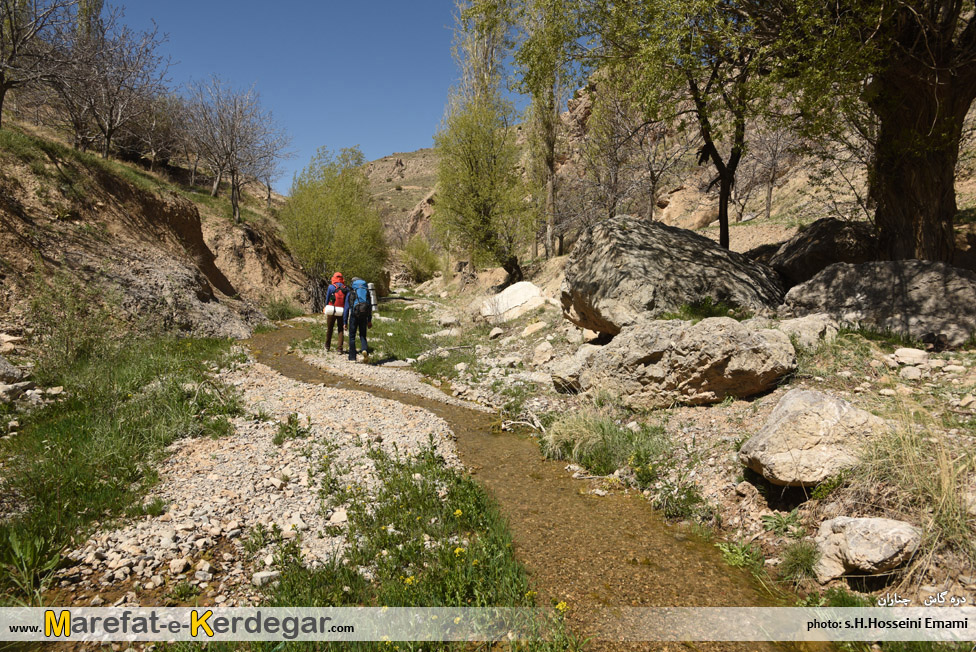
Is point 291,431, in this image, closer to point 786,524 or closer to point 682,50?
point 786,524

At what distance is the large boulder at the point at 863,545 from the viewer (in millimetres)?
3439

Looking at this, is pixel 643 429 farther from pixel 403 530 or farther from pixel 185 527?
pixel 185 527

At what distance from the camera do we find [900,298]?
24.0 ft

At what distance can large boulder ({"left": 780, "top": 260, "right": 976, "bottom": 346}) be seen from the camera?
6828mm

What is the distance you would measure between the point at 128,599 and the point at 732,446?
6.60 metres

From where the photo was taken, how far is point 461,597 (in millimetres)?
3658

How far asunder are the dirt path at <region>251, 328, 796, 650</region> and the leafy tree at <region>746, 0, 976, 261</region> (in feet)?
25.3

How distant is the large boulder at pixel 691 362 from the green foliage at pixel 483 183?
1513 centimetres

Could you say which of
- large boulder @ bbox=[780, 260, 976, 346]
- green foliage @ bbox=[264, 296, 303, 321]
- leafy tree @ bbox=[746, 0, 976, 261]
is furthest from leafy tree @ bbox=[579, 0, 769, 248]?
green foliage @ bbox=[264, 296, 303, 321]

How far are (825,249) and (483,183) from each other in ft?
50.0

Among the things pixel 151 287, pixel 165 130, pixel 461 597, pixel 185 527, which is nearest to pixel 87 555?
pixel 185 527

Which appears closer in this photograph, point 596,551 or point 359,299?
point 596,551

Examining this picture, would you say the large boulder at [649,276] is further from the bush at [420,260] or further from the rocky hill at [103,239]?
the bush at [420,260]

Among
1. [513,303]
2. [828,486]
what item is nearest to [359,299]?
[513,303]
